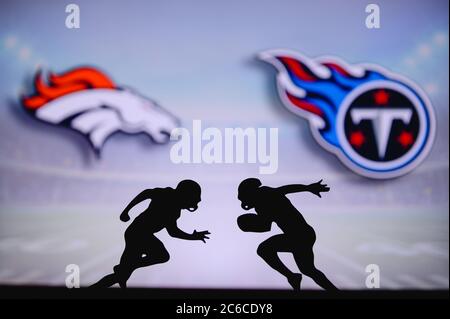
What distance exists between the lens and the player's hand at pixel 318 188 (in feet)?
11.3

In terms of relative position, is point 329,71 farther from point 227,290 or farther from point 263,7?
point 227,290

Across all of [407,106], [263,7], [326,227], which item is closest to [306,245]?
[326,227]

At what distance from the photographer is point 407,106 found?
11.3 ft

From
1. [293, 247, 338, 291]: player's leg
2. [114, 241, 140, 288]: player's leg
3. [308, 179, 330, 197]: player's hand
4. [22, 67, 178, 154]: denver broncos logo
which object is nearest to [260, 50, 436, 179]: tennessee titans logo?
[308, 179, 330, 197]: player's hand

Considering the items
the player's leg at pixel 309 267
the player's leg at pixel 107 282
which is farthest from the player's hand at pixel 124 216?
the player's leg at pixel 309 267

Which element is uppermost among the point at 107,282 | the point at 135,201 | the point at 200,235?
the point at 135,201

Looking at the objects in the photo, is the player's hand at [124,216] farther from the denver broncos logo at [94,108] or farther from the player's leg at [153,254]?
the denver broncos logo at [94,108]

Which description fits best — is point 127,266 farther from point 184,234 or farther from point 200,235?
point 200,235

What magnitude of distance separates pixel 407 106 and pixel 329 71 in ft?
2.09

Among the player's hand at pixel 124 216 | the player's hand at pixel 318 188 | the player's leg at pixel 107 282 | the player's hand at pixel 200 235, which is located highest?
the player's hand at pixel 318 188

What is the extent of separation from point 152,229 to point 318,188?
1281 millimetres

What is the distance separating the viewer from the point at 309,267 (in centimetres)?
341

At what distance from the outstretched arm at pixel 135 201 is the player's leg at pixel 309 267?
1184 millimetres

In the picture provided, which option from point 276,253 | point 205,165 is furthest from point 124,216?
point 276,253
